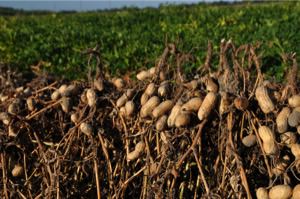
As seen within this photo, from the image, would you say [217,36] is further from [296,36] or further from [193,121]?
[193,121]

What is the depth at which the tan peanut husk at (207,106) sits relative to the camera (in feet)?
7.02

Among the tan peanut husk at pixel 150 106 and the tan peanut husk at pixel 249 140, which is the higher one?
the tan peanut husk at pixel 150 106

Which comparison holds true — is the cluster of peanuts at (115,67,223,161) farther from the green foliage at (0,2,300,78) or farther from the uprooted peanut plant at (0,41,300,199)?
the green foliage at (0,2,300,78)

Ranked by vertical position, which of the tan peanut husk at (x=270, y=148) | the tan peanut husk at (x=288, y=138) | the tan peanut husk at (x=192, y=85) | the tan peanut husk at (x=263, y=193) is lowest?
the tan peanut husk at (x=263, y=193)

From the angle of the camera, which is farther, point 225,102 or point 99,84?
point 99,84

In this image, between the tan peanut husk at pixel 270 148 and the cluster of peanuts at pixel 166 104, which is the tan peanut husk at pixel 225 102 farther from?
the tan peanut husk at pixel 270 148

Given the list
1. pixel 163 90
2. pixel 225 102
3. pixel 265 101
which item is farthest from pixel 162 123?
pixel 265 101

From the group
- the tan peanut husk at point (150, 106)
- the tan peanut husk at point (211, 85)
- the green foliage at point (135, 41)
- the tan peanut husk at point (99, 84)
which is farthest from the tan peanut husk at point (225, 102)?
the green foliage at point (135, 41)

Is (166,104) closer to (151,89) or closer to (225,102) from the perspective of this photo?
(151,89)

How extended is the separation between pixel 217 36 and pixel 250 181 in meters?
7.06

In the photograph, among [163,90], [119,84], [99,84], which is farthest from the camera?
[119,84]

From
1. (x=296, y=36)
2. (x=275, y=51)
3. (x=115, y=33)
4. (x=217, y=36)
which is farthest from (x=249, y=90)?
(x=115, y=33)

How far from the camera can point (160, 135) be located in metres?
2.34

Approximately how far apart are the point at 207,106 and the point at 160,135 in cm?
30
